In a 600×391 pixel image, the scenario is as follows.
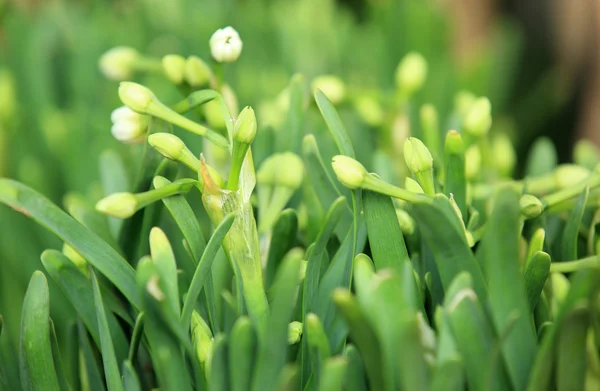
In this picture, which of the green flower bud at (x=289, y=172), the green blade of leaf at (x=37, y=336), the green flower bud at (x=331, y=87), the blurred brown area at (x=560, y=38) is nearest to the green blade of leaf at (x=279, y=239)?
the green flower bud at (x=289, y=172)

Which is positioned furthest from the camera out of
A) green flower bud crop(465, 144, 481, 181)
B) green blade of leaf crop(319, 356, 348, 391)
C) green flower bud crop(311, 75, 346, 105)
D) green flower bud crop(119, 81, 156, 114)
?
green flower bud crop(311, 75, 346, 105)

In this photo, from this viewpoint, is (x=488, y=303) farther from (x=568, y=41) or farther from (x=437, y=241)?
(x=568, y=41)

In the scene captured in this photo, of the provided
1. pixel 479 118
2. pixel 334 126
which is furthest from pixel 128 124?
pixel 479 118

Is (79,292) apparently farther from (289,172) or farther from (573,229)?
(573,229)

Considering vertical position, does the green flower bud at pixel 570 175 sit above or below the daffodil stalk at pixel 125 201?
below

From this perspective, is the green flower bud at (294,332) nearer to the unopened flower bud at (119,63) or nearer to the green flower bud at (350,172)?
the green flower bud at (350,172)

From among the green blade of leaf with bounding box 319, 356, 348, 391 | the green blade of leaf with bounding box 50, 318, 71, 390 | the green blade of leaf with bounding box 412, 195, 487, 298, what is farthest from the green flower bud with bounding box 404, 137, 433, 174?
the green blade of leaf with bounding box 50, 318, 71, 390

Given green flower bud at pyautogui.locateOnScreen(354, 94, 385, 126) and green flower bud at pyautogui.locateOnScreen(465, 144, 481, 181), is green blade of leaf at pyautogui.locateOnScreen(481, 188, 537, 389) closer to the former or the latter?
green flower bud at pyautogui.locateOnScreen(465, 144, 481, 181)
